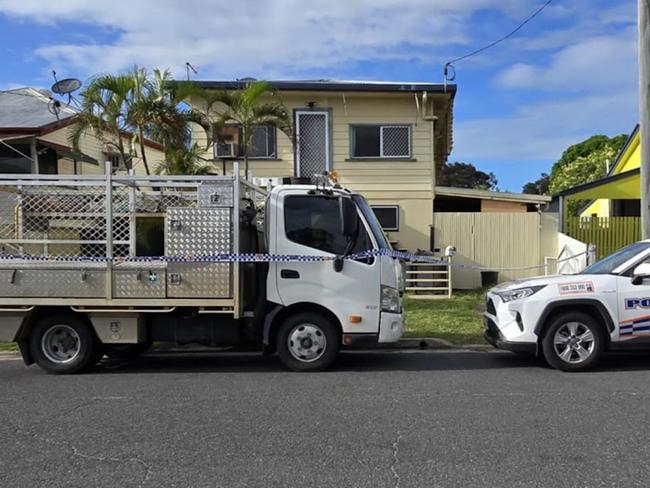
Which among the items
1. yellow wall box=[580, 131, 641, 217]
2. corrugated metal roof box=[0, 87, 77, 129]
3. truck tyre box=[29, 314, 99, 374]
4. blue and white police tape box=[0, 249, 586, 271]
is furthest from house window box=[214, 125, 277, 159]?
yellow wall box=[580, 131, 641, 217]

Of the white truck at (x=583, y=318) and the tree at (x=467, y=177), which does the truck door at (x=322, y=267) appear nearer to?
the white truck at (x=583, y=318)

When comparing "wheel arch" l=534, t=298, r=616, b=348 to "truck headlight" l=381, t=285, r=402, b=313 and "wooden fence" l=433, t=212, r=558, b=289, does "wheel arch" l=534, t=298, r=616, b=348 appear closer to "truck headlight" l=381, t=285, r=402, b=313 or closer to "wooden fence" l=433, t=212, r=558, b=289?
"truck headlight" l=381, t=285, r=402, b=313

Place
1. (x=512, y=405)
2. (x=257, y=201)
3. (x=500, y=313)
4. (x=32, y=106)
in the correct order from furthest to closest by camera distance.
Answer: (x=32, y=106) < (x=257, y=201) < (x=500, y=313) < (x=512, y=405)

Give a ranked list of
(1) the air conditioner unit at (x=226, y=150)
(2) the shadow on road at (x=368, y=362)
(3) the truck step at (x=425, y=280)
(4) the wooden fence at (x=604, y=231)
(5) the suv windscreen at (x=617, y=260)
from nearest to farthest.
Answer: (2) the shadow on road at (x=368, y=362) → (5) the suv windscreen at (x=617, y=260) → (3) the truck step at (x=425, y=280) → (4) the wooden fence at (x=604, y=231) → (1) the air conditioner unit at (x=226, y=150)

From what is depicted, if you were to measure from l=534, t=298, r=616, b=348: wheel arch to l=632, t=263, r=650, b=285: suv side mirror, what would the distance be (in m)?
0.52

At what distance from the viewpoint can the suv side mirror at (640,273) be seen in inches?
293

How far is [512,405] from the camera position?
19.5 feet

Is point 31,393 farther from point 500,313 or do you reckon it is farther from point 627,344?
point 627,344

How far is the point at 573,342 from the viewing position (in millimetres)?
7406

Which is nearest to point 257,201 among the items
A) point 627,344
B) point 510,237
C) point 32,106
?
point 627,344

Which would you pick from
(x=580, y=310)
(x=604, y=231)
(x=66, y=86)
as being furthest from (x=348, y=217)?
(x=604, y=231)

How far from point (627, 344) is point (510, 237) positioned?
9161mm

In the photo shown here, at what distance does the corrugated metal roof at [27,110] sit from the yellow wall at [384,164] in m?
4.00

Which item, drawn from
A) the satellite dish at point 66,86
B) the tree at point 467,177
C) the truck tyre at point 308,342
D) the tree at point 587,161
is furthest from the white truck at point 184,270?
the tree at point 467,177
